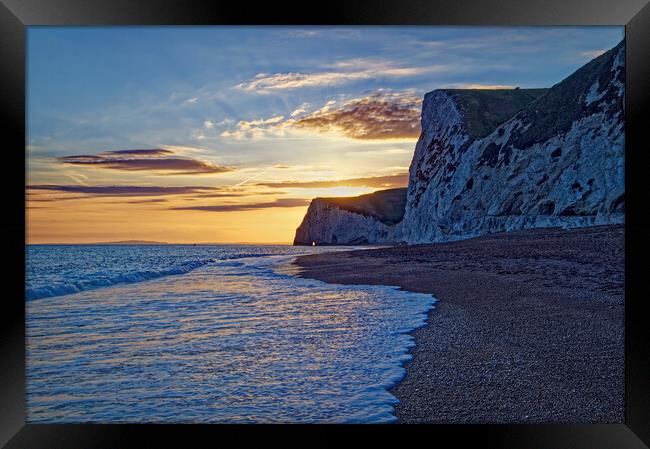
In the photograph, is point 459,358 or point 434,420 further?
point 459,358

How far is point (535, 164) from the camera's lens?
31.0 m

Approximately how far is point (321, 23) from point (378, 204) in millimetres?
86460

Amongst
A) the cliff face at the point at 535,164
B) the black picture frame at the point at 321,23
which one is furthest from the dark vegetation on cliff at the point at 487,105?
the black picture frame at the point at 321,23

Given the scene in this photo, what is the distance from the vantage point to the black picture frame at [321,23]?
4.74 metres

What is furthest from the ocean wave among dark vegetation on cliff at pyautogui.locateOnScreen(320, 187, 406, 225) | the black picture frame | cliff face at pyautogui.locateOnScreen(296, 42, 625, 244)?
dark vegetation on cliff at pyautogui.locateOnScreen(320, 187, 406, 225)

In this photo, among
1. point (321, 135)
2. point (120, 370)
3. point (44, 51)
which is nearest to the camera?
point (120, 370)

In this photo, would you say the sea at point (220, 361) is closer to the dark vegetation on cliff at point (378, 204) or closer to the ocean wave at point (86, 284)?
the ocean wave at point (86, 284)

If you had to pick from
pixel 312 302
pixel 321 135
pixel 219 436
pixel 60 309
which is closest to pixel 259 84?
pixel 321 135

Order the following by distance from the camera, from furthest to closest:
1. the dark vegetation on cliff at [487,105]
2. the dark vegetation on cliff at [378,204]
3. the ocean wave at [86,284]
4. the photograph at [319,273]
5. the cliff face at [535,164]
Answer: the dark vegetation on cliff at [378,204], the dark vegetation on cliff at [487,105], the cliff face at [535,164], the ocean wave at [86,284], the photograph at [319,273]

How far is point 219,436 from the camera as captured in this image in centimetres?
474

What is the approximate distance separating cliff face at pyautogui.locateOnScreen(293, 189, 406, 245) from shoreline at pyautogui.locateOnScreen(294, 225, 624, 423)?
2539 inches

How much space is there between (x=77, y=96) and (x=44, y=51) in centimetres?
219

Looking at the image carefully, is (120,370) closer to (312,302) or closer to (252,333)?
(252,333)

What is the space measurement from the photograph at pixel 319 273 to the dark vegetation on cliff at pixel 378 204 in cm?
5170
